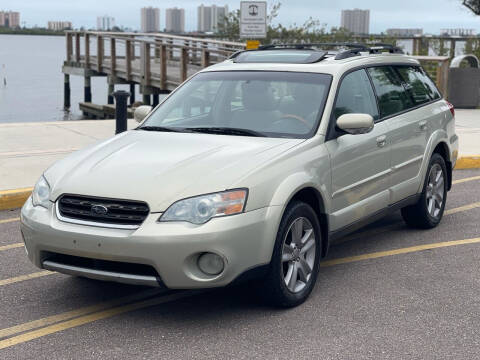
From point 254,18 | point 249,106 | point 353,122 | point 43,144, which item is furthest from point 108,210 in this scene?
point 254,18

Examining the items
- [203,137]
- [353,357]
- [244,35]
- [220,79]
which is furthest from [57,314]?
[244,35]

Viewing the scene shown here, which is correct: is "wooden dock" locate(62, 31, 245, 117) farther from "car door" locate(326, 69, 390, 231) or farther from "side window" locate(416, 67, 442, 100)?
"car door" locate(326, 69, 390, 231)

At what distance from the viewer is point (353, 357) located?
4.39 meters

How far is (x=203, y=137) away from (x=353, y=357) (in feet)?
6.38

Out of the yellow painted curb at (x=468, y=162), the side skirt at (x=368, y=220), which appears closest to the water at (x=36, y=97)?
the yellow painted curb at (x=468, y=162)

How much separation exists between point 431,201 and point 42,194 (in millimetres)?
3853

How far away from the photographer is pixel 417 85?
7.45 m

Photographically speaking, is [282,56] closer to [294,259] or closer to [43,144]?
[294,259]

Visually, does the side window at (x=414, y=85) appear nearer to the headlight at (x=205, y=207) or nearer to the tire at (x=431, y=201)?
the tire at (x=431, y=201)

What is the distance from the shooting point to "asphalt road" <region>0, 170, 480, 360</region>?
4500mm

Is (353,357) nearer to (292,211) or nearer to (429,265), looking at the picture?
(292,211)

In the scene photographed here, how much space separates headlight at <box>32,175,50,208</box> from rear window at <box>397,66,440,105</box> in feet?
11.5

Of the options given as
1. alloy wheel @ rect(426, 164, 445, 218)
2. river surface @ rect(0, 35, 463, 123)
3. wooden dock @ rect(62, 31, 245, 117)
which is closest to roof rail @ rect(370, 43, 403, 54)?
alloy wheel @ rect(426, 164, 445, 218)

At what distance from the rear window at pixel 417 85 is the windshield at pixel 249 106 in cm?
154
